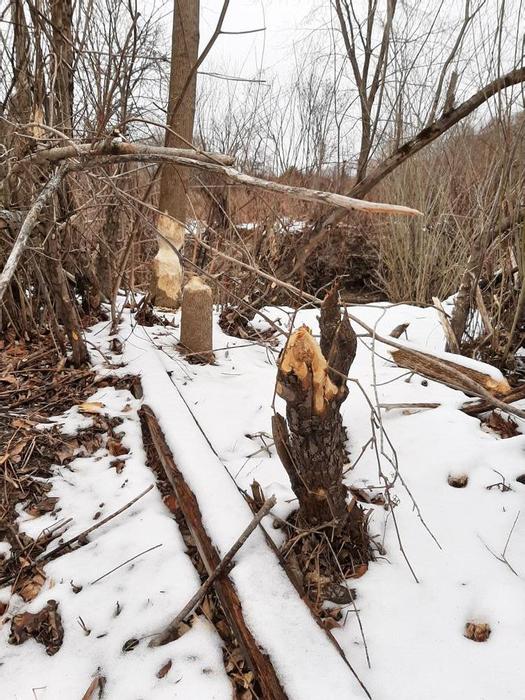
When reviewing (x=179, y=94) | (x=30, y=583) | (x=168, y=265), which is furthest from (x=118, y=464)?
(x=179, y=94)

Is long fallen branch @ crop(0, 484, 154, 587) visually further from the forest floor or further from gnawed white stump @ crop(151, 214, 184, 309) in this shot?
gnawed white stump @ crop(151, 214, 184, 309)

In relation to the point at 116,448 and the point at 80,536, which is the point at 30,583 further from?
the point at 116,448

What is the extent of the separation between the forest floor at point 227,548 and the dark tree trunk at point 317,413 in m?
0.13

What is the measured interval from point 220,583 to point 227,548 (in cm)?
11

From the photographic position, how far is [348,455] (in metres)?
2.06

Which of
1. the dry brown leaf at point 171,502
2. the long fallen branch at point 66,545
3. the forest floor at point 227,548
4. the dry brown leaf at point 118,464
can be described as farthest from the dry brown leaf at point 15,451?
the dry brown leaf at point 171,502

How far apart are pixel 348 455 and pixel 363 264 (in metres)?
5.74

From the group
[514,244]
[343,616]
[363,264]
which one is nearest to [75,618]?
[343,616]

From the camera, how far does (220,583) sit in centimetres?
134

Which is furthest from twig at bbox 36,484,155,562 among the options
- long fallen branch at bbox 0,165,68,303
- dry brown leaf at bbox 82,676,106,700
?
long fallen branch at bbox 0,165,68,303

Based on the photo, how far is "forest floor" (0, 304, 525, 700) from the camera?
117 cm

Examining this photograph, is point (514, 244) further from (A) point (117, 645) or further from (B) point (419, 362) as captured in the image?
(A) point (117, 645)

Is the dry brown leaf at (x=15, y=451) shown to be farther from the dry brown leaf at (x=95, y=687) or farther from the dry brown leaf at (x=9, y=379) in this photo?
the dry brown leaf at (x=95, y=687)

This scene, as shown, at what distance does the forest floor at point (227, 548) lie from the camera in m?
1.17
